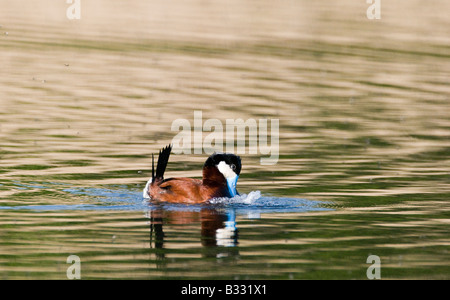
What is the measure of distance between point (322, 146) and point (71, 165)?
5.10 m

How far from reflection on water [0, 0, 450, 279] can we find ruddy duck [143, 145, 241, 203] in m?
0.22

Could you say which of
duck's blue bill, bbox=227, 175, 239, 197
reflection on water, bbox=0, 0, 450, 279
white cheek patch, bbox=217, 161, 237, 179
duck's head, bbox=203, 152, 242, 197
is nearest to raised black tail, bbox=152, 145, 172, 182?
reflection on water, bbox=0, 0, 450, 279

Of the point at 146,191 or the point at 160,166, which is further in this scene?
the point at 160,166

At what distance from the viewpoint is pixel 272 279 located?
35.6 feet

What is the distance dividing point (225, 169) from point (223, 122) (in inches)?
296

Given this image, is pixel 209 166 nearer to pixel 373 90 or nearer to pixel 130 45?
pixel 373 90

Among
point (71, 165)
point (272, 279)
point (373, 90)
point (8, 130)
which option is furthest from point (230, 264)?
point (373, 90)

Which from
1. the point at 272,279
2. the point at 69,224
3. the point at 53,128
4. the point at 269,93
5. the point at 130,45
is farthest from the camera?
the point at 130,45

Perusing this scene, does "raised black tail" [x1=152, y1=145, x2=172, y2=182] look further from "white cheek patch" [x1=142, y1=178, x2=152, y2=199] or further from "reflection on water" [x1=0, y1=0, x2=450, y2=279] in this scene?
"reflection on water" [x1=0, y1=0, x2=450, y2=279]

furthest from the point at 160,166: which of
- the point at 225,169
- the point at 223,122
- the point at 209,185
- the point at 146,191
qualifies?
the point at 223,122

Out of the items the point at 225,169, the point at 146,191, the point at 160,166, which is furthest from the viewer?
the point at 160,166

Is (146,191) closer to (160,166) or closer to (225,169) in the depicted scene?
(160,166)

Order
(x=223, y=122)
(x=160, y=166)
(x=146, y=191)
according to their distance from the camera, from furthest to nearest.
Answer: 1. (x=223, y=122)
2. (x=160, y=166)
3. (x=146, y=191)

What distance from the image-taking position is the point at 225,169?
49.2ft
